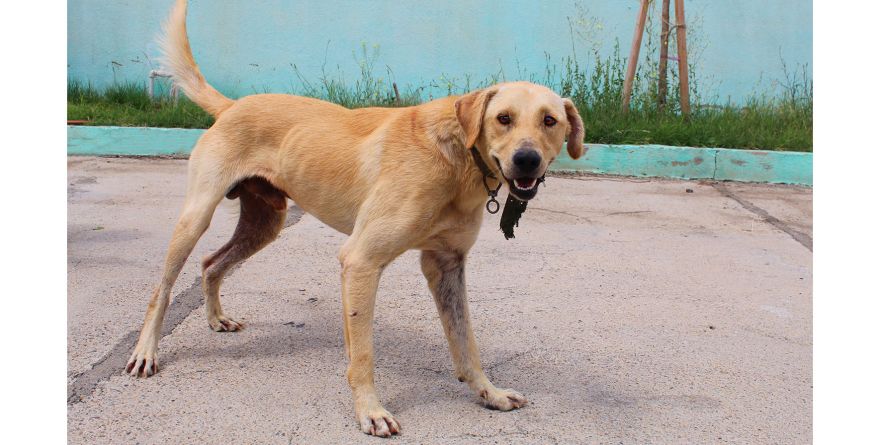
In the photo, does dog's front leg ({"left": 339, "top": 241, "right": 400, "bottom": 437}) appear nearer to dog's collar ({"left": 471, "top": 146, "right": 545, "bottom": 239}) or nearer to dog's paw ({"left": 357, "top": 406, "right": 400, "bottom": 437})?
dog's paw ({"left": 357, "top": 406, "right": 400, "bottom": 437})

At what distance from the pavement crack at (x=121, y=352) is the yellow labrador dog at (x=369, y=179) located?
0.11 m

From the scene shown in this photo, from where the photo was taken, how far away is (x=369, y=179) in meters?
2.93

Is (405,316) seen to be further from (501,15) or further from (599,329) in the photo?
(501,15)

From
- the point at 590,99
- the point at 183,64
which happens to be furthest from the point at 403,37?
the point at 183,64

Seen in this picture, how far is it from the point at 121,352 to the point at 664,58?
245 inches

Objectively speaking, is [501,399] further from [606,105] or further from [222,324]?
[606,105]

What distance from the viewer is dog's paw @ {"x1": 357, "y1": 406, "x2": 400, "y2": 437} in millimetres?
2650

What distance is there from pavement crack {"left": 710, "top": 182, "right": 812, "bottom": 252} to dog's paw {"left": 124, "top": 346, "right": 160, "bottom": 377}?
416cm

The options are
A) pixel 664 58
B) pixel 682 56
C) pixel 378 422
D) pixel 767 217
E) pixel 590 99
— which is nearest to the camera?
pixel 378 422

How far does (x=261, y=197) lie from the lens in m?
3.50

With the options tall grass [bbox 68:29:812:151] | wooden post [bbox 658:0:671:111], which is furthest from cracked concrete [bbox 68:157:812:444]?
wooden post [bbox 658:0:671:111]

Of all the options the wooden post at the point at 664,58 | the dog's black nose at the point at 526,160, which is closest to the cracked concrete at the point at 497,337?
the dog's black nose at the point at 526,160

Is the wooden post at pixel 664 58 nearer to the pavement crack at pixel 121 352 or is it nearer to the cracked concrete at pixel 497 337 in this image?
the cracked concrete at pixel 497 337

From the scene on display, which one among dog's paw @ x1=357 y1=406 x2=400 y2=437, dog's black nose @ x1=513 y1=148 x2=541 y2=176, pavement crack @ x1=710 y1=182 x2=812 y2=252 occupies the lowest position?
dog's paw @ x1=357 y1=406 x2=400 y2=437
